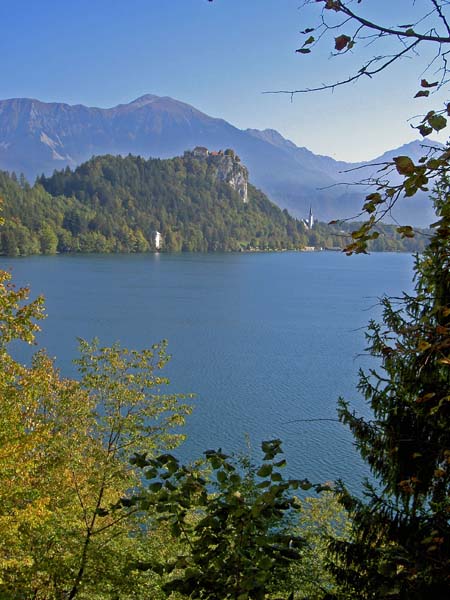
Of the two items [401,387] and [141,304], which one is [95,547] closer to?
[401,387]

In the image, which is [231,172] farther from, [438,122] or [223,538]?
[438,122]

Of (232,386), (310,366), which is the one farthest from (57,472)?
(310,366)

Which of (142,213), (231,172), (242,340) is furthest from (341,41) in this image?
(231,172)

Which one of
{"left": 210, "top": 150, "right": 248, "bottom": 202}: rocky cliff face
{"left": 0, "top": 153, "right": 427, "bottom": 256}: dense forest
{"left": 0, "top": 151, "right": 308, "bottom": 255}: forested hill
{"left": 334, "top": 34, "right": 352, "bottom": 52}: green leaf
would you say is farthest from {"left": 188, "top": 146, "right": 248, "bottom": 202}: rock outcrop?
{"left": 334, "top": 34, "right": 352, "bottom": 52}: green leaf

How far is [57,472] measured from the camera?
7.89m

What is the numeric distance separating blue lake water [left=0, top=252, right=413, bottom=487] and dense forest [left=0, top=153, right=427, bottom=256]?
41.2m

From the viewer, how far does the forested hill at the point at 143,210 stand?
117 meters

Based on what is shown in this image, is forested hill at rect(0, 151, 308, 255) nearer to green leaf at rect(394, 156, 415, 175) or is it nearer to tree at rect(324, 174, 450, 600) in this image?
tree at rect(324, 174, 450, 600)

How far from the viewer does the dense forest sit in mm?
116250

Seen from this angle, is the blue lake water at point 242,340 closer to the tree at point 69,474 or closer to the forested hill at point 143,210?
the tree at point 69,474

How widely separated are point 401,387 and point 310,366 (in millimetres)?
23694

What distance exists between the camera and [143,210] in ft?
523

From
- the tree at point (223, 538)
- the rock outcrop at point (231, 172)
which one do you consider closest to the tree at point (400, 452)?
the tree at point (223, 538)

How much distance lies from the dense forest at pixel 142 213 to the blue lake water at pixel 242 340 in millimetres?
41214
